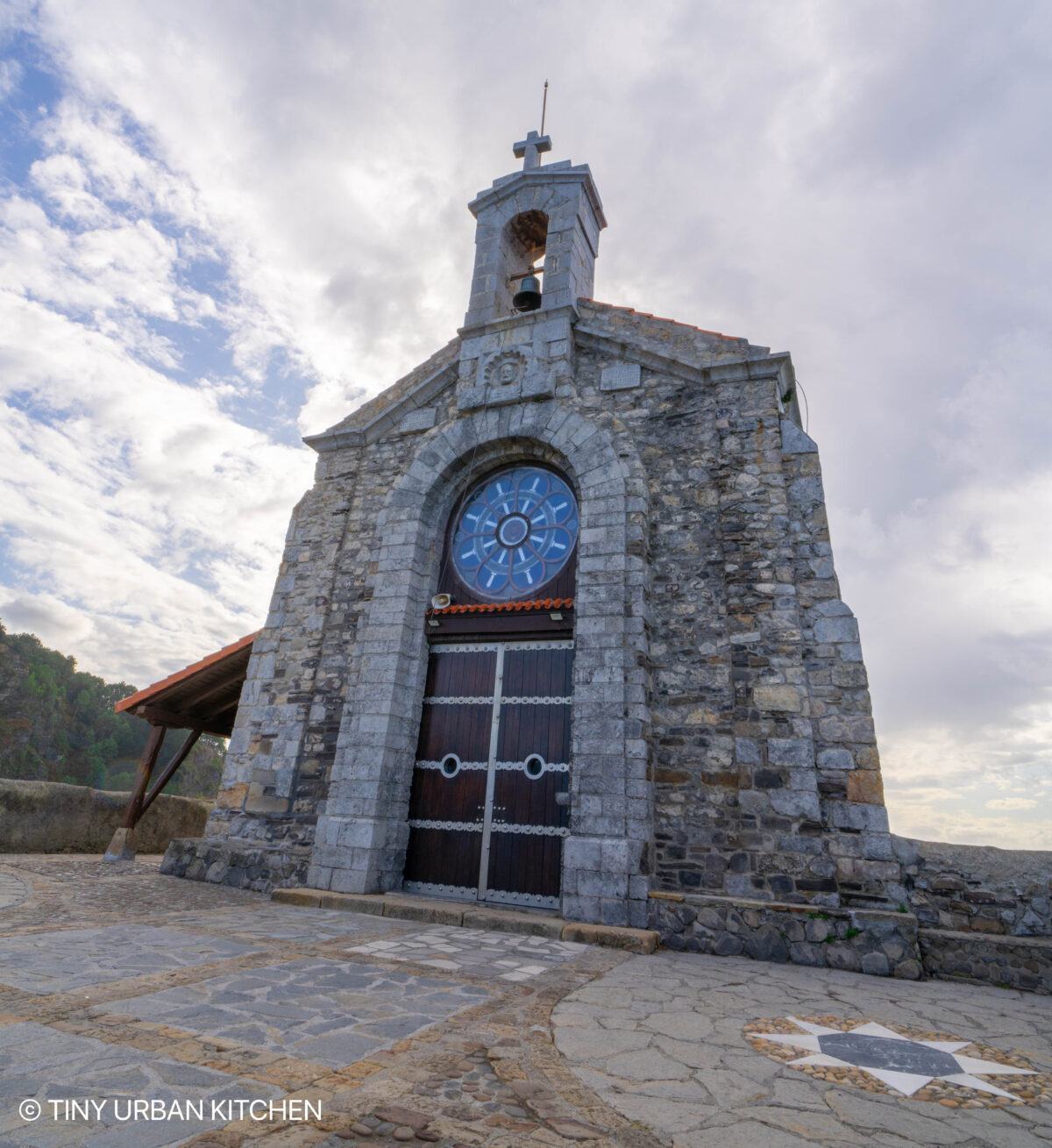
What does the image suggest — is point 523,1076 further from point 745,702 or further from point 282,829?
point 282,829

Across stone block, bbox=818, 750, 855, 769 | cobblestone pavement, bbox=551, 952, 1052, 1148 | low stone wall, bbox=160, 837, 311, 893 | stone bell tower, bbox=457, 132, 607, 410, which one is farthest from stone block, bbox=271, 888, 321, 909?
stone bell tower, bbox=457, 132, 607, 410

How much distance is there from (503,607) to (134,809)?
20.1 ft

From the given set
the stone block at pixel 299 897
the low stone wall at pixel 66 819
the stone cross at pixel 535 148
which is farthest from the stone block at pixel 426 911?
the stone cross at pixel 535 148

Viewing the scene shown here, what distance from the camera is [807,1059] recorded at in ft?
9.49

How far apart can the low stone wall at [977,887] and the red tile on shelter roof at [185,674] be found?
7.65m

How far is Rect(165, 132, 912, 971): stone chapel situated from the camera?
5770mm

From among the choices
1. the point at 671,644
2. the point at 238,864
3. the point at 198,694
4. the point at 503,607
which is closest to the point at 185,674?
the point at 198,694

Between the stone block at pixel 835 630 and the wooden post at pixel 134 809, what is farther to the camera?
the wooden post at pixel 134 809

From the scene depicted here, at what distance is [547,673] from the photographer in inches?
280

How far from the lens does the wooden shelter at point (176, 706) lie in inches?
341

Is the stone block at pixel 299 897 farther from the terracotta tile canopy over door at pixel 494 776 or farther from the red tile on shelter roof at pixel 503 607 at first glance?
the red tile on shelter roof at pixel 503 607

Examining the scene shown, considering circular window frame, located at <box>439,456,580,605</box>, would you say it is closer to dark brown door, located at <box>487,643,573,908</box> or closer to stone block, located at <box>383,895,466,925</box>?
dark brown door, located at <box>487,643,573,908</box>

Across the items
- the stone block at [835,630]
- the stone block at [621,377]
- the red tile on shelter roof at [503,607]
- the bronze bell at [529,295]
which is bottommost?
the stone block at [835,630]

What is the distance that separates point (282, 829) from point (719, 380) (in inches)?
275
